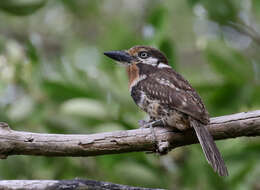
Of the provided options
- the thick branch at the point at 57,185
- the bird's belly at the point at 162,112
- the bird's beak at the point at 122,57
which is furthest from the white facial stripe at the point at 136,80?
the thick branch at the point at 57,185

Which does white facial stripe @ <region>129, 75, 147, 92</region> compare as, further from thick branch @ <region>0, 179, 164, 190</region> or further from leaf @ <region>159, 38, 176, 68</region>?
thick branch @ <region>0, 179, 164, 190</region>

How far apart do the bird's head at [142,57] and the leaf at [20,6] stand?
65cm

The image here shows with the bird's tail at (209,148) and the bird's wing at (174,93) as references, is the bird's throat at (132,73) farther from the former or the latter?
the bird's tail at (209,148)

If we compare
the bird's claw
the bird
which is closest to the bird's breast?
the bird

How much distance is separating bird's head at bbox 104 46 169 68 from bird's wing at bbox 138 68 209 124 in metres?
0.17

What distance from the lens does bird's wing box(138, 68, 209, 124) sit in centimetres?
300

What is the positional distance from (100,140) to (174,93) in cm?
73

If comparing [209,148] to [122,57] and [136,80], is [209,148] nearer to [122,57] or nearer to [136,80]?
[136,80]

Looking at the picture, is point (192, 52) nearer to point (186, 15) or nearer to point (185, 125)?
point (186, 15)

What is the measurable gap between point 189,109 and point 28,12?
1291 mm

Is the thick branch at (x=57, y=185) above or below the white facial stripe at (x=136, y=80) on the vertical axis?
below

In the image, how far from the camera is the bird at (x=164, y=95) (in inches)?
111

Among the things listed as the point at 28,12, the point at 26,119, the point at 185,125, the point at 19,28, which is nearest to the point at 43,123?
the point at 26,119

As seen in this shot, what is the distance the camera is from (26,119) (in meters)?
3.61
